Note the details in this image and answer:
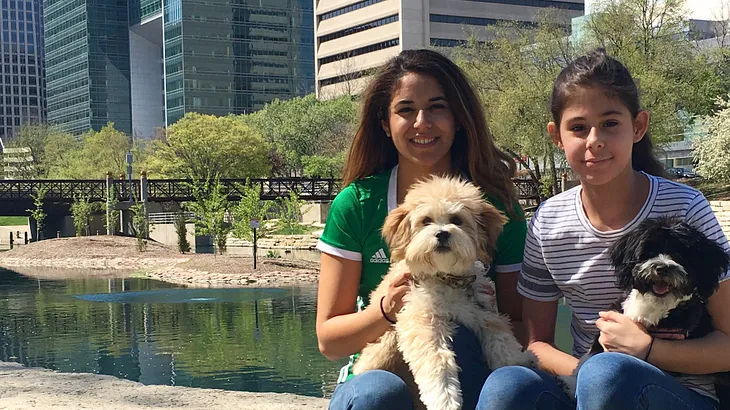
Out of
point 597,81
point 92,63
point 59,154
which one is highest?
point 92,63

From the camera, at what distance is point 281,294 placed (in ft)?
57.1

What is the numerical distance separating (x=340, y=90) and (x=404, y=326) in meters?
81.1

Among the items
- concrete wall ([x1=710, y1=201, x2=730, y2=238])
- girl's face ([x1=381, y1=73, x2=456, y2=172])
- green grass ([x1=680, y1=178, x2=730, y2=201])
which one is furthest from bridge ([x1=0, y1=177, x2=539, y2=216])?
girl's face ([x1=381, y1=73, x2=456, y2=172])

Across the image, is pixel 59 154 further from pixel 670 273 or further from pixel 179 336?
pixel 670 273

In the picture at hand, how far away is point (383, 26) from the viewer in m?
85.0

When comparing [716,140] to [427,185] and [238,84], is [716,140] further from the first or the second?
[238,84]

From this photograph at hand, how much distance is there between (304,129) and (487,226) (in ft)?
182

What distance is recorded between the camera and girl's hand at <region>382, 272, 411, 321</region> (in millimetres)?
2947

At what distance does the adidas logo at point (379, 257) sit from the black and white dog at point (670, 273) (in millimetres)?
969

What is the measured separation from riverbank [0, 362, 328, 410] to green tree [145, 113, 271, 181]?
4598 centimetres

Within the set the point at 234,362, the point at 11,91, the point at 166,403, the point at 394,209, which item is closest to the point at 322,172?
the point at 234,362

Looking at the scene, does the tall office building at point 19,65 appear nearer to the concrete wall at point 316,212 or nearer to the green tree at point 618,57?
the concrete wall at point 316,212

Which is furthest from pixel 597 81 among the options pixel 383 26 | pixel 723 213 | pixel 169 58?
pixel 169 58

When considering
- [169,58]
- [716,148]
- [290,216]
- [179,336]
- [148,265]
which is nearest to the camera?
[179,336]
